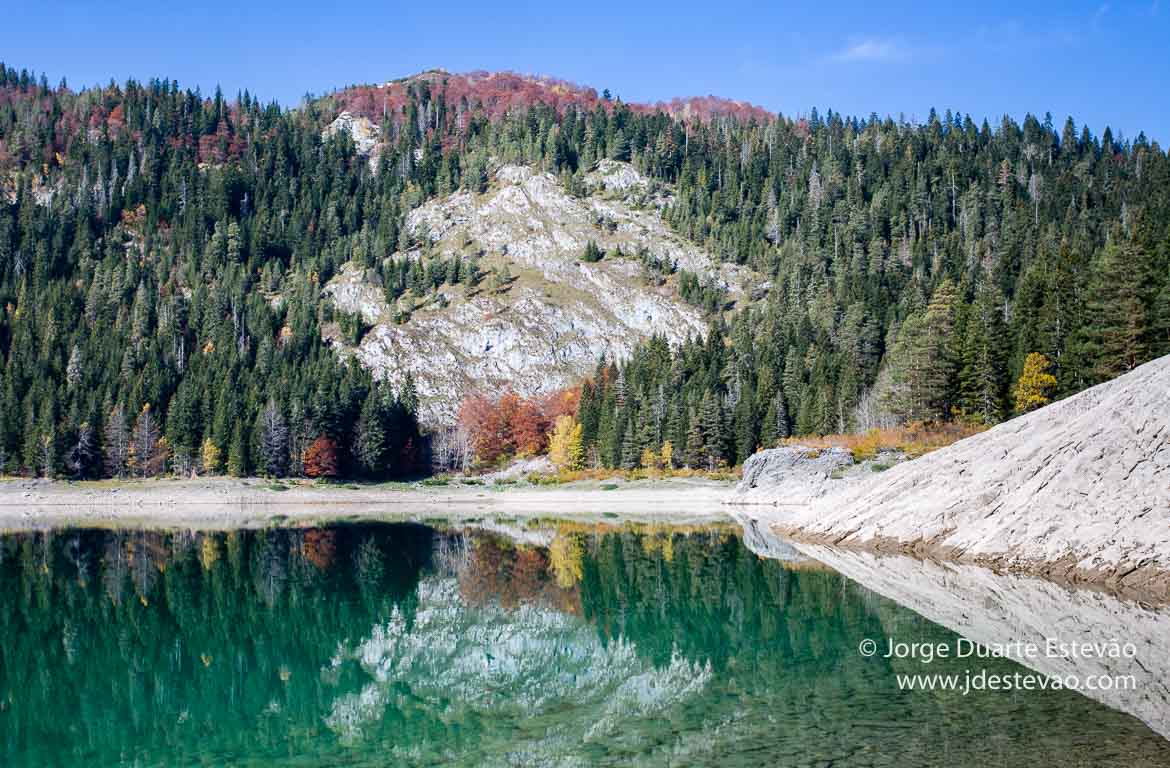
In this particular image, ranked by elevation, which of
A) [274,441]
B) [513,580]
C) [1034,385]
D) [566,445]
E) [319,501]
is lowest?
[319,501]

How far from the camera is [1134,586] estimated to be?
2628cm

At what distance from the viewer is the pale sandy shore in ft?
280

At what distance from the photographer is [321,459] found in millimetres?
115938

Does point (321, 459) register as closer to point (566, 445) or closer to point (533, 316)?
point (566, 445)

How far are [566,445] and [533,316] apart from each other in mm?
50387

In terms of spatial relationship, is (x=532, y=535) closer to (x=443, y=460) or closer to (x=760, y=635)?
(x=760, y=635)

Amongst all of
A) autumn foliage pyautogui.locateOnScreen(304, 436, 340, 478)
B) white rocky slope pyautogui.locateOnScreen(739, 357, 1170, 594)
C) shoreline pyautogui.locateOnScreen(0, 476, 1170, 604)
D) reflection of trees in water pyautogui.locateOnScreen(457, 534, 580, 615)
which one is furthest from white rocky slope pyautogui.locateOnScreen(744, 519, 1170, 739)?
autumn foliage pyautogui.locateOnScreen(304, 436, 340, 478)

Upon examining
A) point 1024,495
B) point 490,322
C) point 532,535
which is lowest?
point 532,535

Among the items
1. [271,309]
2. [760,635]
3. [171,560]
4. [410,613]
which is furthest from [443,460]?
[760,635]

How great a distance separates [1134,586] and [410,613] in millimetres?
23340

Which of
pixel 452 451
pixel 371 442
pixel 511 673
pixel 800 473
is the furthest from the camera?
pixel 452 451

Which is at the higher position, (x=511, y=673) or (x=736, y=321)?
(x=736, y=321)

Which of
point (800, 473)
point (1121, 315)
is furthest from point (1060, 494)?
point (800, 473)

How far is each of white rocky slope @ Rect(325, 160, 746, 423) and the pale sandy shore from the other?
4455cm
